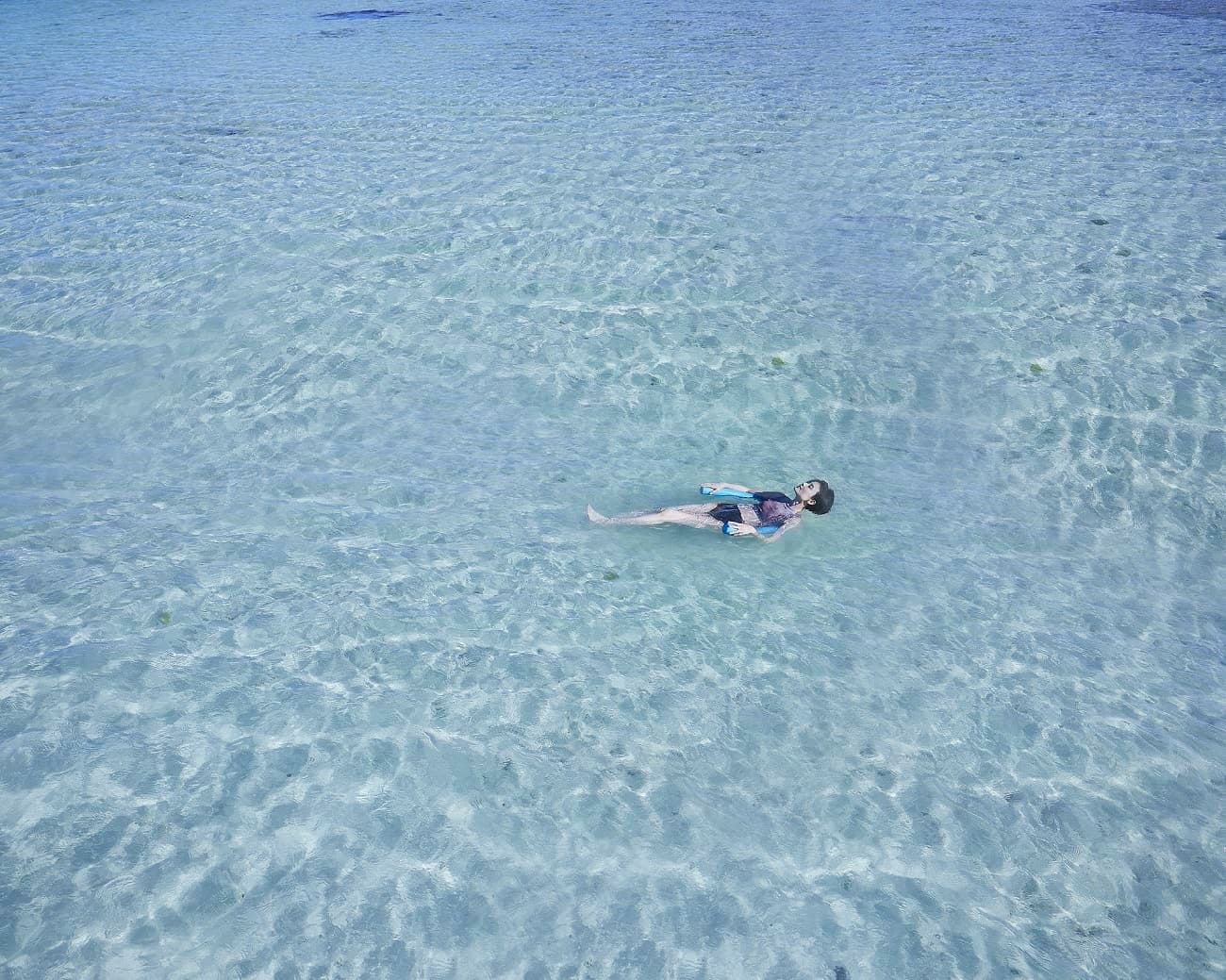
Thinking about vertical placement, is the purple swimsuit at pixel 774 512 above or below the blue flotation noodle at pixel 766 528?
above

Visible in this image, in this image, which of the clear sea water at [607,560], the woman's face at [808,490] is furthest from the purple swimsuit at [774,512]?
the clear sea water at [607,560]

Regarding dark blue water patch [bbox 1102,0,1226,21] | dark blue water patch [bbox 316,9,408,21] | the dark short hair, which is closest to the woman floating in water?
the dark short hair

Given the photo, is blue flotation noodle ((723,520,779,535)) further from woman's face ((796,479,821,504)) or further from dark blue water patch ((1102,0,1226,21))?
dark blue water patch ((1102,0,1226,21))

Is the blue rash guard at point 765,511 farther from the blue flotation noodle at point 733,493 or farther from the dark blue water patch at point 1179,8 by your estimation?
the dark blue water patch at point 1179,8

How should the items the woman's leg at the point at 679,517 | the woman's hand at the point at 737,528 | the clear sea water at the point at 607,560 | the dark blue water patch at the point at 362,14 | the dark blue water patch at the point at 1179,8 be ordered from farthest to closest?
1. the dark blue water patch at the point at 362,14
2. the dark blue water patch at the point at 1179,8
3. the woman's leg at the point at 679,517
4. the woman's hand at the point at 737,528
5. the clear sea water at the point at 607,560

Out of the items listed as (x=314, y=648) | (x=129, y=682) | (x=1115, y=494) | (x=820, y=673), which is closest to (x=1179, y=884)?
(x=820, y=673)

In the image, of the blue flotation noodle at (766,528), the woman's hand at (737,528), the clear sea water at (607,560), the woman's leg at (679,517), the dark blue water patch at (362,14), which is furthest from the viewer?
the dark blue water patch at (362,14)

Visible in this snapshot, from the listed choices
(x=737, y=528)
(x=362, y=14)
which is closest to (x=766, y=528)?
(x=737, y=528)
